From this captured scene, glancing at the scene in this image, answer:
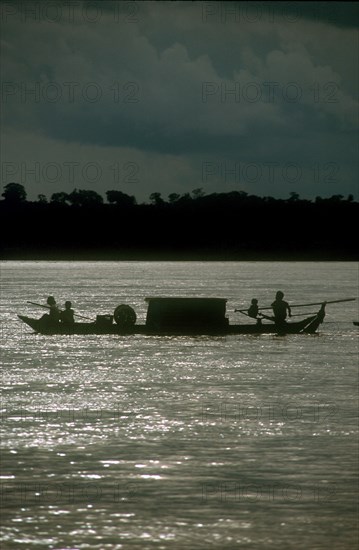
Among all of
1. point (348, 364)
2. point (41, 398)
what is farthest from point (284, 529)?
point (348, 364)

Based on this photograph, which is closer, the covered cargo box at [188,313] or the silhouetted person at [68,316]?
the silhouetted person at [68,316]

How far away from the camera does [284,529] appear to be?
1923cm

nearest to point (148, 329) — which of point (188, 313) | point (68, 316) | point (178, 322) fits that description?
point (178, 322)

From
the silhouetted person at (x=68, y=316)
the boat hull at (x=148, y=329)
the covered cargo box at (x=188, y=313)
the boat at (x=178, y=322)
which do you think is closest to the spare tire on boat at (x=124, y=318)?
the boat at (x=178, y=322)

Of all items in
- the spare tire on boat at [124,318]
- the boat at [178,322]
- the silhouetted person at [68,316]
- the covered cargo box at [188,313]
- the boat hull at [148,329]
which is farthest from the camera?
the spare tire on boat at [124,318]

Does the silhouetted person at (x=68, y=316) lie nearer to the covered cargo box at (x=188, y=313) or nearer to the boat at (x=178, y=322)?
the boat at (x=178, y=322)

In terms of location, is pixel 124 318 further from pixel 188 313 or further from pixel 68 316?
pixel 188 313

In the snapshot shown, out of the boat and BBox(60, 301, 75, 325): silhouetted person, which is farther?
the boat

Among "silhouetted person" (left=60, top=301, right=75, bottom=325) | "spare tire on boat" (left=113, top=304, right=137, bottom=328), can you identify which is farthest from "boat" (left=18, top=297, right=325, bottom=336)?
"silhouetted person" (left=60, top=301, right=75, bottom=325)

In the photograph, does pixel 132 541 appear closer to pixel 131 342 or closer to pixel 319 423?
pixel 319 423

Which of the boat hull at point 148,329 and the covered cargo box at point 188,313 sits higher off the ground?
the covered cargo box at point 188,313

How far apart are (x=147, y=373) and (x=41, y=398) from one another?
10106 millimetres

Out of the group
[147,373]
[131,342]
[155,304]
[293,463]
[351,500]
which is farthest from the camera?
[131,342]

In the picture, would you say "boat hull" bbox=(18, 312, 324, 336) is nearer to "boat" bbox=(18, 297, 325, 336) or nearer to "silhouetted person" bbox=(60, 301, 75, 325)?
"boat" bbox=(18, 297, 325, 336)
